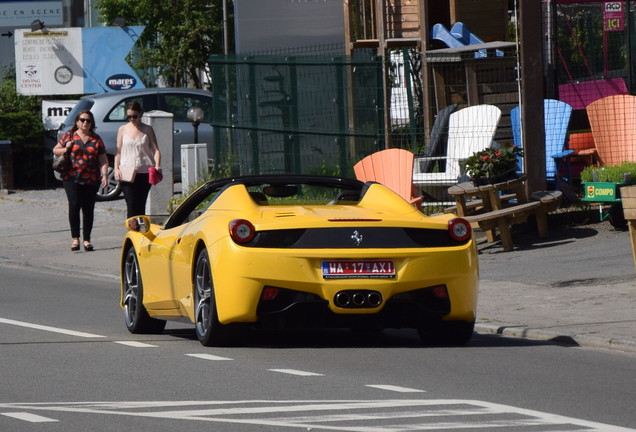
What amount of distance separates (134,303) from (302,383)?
3.52m

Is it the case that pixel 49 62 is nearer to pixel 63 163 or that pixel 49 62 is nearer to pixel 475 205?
pixel 63 163

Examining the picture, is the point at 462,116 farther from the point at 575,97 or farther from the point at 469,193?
the point at 575,97

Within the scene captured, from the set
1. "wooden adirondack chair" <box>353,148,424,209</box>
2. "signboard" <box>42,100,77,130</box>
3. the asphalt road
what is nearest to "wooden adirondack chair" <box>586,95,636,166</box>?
"wooden adirondack chair" <box>353,148,424,209</box>

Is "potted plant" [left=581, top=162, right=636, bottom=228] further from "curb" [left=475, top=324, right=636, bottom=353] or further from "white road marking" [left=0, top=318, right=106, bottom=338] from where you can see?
"white road marking" [left=0, top=318, right=106, bottom=338]

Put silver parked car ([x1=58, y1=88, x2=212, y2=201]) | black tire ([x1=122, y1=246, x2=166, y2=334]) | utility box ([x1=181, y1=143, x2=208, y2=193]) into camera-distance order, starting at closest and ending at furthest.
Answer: black tire ([x1=122, y1=246, x2=166, y2=334]) → utility box ([x1=181, y1=143, x2=208, y2=193]) → silver parked car ([x1=58, y1=88, x2=212, y2=201])

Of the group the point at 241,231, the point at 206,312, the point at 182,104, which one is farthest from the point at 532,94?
the point at 182,104

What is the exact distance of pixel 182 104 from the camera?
26.5 meters

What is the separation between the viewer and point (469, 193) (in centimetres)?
1750

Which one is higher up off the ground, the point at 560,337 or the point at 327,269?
the point at 327,269

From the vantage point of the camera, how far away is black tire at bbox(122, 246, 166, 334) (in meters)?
11.9

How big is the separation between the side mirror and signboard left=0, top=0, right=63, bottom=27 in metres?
31.6

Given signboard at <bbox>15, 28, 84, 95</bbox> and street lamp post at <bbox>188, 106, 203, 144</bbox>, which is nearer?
street lamp post at <bbox>188, 106, 203, 144</bbox>

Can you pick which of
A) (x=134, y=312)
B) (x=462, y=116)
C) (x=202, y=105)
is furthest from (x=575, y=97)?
(x=134, y=312)

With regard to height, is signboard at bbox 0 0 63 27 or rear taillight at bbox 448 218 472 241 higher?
signboard at bbox 0 0 63 27
